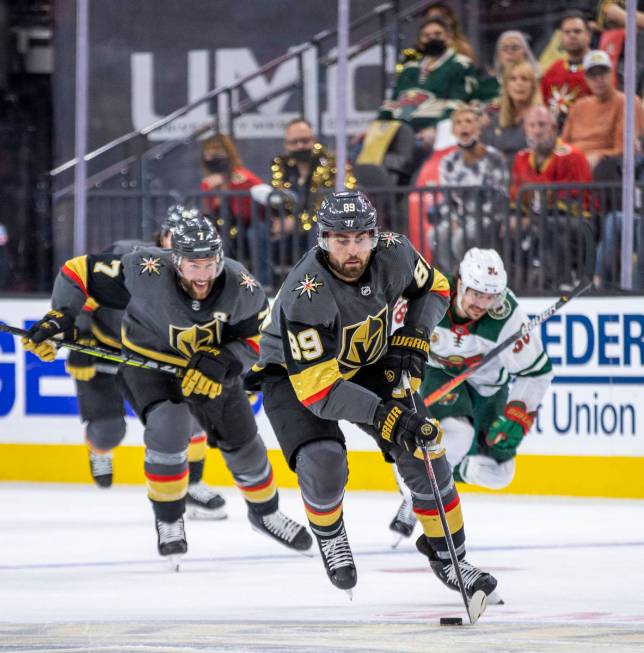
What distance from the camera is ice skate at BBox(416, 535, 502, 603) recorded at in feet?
14.3

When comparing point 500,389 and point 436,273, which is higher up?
point 436,273

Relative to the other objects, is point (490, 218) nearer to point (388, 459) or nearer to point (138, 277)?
point (138, 277)

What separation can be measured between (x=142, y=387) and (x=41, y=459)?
259 cm

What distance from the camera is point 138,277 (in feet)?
18.3

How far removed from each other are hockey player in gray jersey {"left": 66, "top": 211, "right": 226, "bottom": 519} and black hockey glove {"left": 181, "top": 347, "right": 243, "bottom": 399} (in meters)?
0.98

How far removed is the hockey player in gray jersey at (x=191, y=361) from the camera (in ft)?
18.0

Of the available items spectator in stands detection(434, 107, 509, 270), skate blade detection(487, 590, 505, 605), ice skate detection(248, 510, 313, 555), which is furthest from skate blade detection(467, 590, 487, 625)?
spectator in stands detection(434, 107, 509, 270)

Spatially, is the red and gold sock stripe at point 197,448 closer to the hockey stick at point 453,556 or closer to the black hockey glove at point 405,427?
the hockey stick at point 453,556

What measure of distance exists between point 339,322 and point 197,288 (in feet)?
3.64

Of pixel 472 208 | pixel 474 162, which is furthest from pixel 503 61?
pixel 472 208

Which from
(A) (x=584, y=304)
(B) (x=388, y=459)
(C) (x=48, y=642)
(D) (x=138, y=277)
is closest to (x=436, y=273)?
(B) (x=388, y=459)

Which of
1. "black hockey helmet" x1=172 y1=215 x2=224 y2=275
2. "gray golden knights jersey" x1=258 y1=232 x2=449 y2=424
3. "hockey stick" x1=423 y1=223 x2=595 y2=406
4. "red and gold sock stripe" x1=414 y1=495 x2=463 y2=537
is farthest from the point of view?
"hockey stick" x1=423 y1=223 x2=595 y2=406

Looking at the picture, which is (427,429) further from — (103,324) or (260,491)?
(103,324)

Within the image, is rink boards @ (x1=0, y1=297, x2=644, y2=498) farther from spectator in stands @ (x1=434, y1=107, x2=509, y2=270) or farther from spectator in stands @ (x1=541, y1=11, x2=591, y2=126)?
spectator in stands @ (x1=541, y1=11, x2=591, y2=126)
